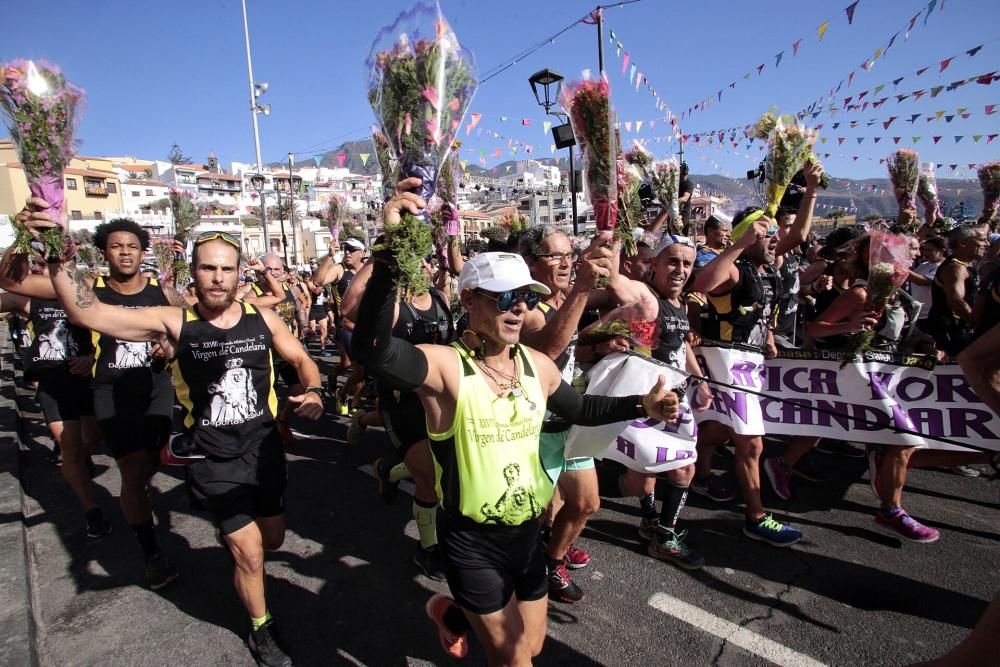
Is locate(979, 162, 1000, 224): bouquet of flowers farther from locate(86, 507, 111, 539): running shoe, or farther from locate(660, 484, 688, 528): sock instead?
locate(86, 507, 111, 539): running shoe

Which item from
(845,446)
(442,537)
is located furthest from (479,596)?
(845,446)

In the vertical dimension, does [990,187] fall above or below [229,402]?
above

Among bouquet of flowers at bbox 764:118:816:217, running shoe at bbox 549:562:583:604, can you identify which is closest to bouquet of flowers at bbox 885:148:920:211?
bouquet of flowers at bbox 764:118:816:217

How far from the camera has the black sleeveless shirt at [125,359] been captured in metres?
3.91

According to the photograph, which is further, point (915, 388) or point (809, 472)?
point (809, 472)

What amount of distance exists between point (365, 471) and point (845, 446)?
4.95m

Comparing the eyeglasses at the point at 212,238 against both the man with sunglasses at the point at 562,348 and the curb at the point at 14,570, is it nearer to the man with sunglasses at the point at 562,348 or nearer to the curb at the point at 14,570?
the man with sunglasses at the point at 562,348

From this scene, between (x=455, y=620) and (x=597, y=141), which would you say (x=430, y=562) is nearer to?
(x=455, y=620)

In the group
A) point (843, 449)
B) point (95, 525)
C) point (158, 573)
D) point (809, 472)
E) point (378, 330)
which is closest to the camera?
point (378, 330)

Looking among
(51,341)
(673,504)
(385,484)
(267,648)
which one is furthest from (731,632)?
(51,341)

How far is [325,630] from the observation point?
314 centimetres

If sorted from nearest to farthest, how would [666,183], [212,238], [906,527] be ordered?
1. [212,238]
2. [906,527]
3. [666,183]

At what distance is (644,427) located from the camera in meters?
3.63

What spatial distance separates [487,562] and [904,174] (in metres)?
7.93
